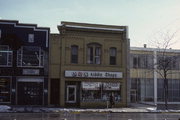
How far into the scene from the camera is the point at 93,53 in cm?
3453

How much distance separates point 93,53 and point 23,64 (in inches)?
313

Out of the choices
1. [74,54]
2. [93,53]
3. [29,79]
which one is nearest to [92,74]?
[93,53]

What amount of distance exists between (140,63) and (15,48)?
70.3ft

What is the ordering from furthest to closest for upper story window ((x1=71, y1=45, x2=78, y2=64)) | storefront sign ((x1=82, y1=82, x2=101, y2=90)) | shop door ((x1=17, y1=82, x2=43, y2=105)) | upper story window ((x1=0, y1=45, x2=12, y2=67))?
upper story window ((x1=71, y1=45, x2=78, y2=64)), storefront sign ((x1=82, y1=82, x2=101, y2=90)), shop door ((x1=17, y1=82, x2=43, y2=105)), upper story window ((x1=0, y1=45, x2=12, y2=67))

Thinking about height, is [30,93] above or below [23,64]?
below

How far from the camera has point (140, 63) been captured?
46750mm

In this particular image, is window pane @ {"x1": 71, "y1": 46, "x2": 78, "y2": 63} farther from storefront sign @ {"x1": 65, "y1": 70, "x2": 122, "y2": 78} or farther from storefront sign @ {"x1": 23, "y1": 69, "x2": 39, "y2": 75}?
storefront sign @ {"x1": 23, "y1": 69, "x2": 39, "y2": 75}

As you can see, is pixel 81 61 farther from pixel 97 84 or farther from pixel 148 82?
pixel 148 82

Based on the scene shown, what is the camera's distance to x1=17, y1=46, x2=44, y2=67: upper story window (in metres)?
32.5

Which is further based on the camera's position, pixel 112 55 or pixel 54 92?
pixel 112 55

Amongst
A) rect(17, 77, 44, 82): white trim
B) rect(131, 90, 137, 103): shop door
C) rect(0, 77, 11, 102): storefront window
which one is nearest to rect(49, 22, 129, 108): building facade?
rect(17, 77, 44, 82): white trim

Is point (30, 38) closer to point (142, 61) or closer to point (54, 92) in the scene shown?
point (54, 92)

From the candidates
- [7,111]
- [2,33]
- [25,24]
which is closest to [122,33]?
[25,24]

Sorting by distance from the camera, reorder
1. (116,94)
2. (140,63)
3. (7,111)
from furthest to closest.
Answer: (140,63) < (116,94) < (7,111)
